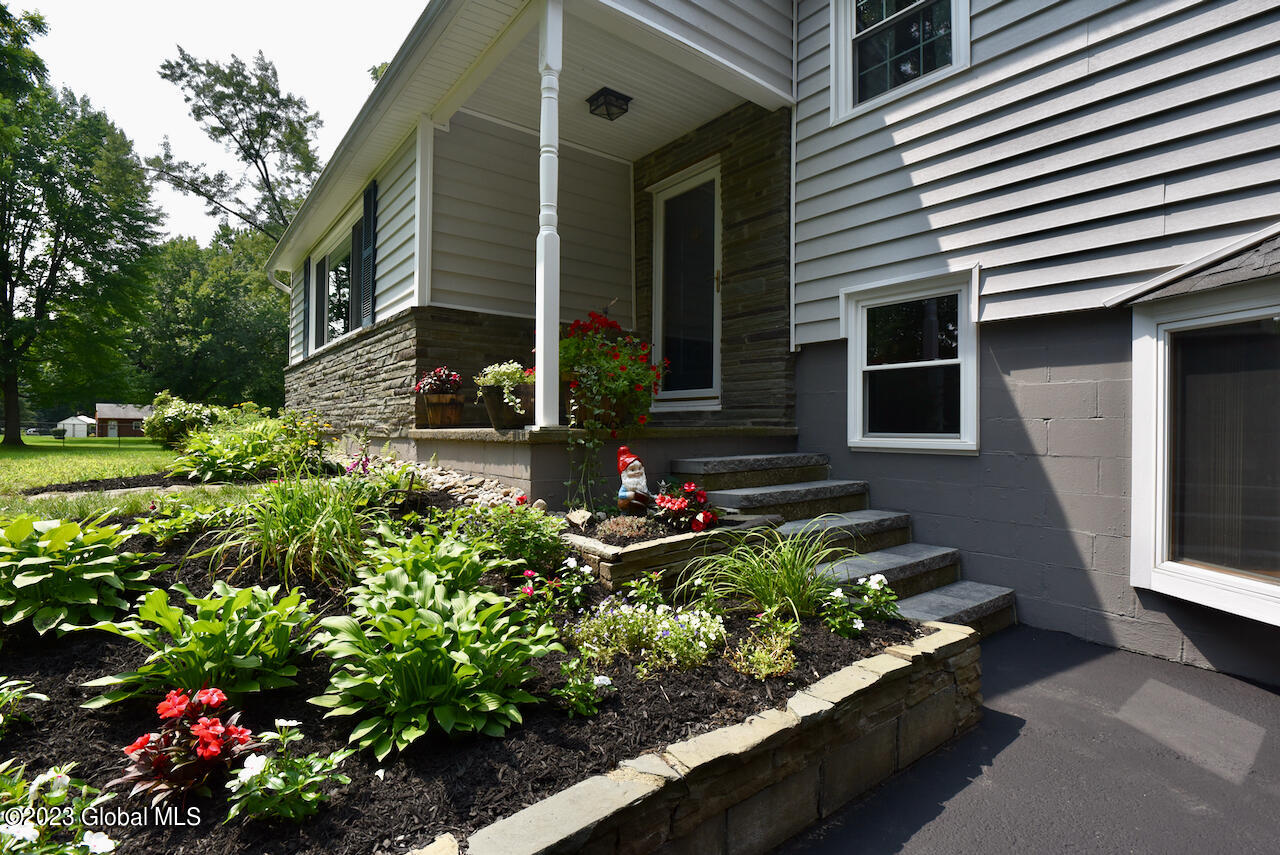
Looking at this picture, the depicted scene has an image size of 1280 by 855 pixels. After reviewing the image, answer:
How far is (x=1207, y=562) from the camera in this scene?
9.27 ft

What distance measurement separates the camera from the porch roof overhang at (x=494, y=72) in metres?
3.85

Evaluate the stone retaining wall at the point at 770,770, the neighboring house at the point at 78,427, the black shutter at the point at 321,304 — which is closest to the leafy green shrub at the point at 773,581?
the stone retaining wall at the point at 770,770

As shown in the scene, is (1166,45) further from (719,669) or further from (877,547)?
(719,669)

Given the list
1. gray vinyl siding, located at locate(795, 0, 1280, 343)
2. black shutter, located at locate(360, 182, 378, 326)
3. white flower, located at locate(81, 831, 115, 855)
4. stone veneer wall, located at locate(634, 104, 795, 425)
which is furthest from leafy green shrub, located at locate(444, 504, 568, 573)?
black shutter, located at locate(360, 182, 378, 326)

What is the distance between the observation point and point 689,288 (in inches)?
222

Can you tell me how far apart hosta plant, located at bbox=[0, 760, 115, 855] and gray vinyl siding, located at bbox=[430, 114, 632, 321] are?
4130 millimetres

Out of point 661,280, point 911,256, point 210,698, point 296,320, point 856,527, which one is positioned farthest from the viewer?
point 296,320

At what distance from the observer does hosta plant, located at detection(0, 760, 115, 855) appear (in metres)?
Result: 1.11

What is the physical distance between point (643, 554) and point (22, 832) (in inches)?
81.1

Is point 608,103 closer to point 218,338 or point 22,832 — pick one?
point 22,832

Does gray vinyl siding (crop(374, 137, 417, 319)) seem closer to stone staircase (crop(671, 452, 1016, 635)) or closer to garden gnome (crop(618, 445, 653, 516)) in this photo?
garden gnome (crop(618, 445, 653, 516))

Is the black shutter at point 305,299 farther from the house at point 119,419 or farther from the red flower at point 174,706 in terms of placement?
the house at point 119,419

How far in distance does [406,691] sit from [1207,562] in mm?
3539

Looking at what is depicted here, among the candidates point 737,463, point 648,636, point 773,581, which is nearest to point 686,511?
point 773,581
